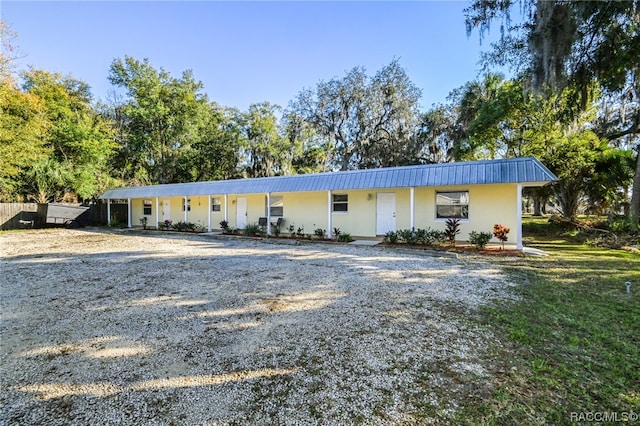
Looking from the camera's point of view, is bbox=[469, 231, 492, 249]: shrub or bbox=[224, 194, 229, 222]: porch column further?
bbox=[224, 194, 229, 222]: porch column

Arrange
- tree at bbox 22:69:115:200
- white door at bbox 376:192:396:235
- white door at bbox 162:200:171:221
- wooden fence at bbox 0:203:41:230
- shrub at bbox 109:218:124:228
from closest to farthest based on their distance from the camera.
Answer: white door at bbox 376:192:396:235 < wooden fence at bbox 0:203:41:230 < white door at bbox 162:200:171:221 < tree at bbox 22:69:115:200 < shrub at bbox 109:218:124:228

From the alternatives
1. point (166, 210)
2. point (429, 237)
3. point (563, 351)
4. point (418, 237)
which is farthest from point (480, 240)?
point (166, 210)

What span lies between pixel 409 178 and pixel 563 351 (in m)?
7.85

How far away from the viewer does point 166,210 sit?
58.0ft

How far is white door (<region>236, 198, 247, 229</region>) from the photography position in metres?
15.1

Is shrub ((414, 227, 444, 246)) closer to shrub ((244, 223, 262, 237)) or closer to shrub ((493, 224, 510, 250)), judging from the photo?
shrub ((493, 224, 510, 250))

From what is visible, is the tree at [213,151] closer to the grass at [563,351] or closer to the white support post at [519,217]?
the white support post at [519,217]

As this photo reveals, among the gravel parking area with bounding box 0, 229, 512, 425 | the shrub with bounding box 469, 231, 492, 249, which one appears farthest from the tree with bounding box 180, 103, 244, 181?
the shrub with bounding box 469, 231, 492, 249

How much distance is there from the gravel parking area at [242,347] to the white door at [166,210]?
1193 cm

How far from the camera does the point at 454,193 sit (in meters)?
10.5

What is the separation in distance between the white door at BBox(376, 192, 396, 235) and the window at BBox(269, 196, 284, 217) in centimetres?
465

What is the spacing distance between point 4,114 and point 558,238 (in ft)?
90.0

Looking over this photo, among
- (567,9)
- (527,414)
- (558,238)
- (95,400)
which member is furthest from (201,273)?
(558,238)

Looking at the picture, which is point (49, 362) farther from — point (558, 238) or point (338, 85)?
point (338, 85)
